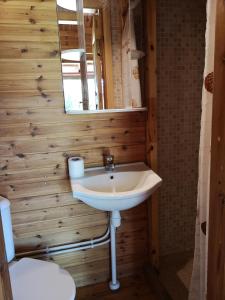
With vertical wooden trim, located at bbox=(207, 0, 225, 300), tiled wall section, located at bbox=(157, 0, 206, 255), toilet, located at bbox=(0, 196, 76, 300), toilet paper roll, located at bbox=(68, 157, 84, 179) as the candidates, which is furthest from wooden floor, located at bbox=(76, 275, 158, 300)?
vertical wooden trim, located at bbox=(207, 0, 225, 300)

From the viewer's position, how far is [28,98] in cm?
154

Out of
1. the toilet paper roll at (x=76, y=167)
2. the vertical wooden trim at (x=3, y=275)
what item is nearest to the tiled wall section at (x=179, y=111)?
the toilet paper roll at (x=76, y=167)

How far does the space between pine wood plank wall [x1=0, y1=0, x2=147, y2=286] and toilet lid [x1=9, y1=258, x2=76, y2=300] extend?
0.29 metres

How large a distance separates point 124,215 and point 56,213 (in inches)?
20.2

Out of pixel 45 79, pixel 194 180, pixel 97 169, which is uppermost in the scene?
pixel 45 79

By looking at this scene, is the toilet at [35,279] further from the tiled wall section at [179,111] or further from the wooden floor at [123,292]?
the tiled wall section at [179,111]

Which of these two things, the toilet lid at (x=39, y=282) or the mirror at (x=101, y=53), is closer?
the toilet lid at (x=39, y=282)

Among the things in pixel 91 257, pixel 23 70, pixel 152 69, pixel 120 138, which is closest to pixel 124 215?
pixel 91 257

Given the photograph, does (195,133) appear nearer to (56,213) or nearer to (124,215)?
(124,215)

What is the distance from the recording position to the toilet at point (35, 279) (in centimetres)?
124

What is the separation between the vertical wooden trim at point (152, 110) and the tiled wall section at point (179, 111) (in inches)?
5.3

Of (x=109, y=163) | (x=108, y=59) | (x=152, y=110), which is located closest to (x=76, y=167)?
(x=109, y=163)

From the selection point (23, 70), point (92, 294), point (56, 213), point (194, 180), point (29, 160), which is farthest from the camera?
point (194, 180)

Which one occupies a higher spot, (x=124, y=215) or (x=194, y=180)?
(x=194, y=180)
